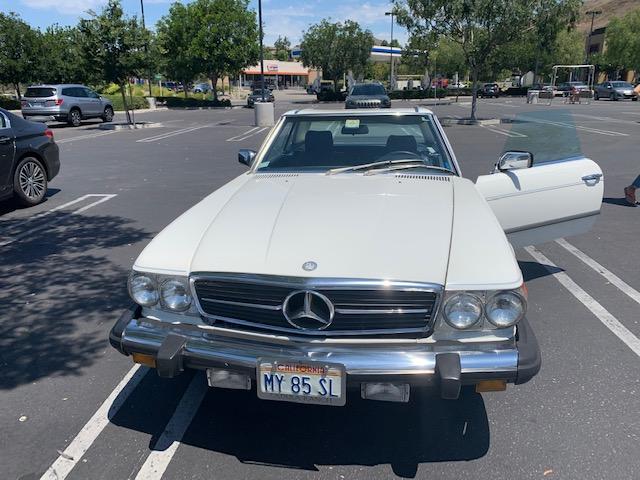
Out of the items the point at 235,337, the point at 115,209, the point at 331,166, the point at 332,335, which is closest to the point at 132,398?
the point at 235,337

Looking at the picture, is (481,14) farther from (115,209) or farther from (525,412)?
(525,412)

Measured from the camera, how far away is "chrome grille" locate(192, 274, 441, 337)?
2480mm

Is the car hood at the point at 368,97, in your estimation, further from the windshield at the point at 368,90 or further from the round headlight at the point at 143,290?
the round headlight at the point at 143,290

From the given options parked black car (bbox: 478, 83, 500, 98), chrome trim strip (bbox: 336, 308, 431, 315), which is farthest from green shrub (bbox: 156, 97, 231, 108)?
chrome trim strip (bbox: 336, 308, 431, 315)

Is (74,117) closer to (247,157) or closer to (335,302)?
(247,157)

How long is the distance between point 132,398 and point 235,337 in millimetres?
1055

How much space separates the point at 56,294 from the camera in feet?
15.7

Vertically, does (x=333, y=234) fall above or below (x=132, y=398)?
above

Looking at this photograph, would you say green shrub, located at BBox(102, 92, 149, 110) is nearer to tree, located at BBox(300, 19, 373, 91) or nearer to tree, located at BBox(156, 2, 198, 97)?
tree, located at BBox(156, 2, 198, 97)

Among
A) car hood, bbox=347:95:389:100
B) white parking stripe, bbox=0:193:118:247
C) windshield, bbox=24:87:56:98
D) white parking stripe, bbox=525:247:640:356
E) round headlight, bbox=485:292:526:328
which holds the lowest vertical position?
white parking stripe, bbox=525:247:640:356

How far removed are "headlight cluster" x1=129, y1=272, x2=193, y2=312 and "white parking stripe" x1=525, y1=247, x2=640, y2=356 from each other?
3.06m

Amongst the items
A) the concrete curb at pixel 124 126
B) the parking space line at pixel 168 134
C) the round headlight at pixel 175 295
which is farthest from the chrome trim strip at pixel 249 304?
the concrete curb at pixel 124 126

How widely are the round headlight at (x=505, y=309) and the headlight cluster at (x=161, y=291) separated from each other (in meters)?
1.46

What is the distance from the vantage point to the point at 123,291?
192 inches
